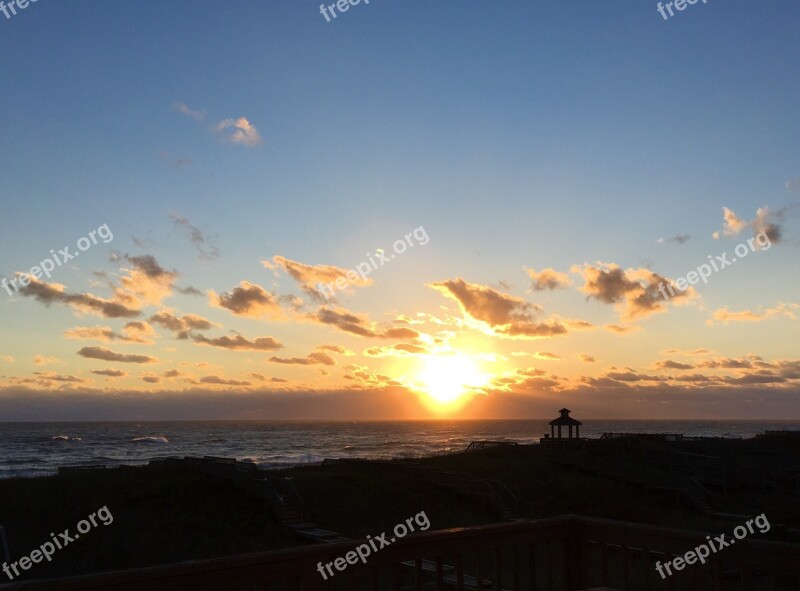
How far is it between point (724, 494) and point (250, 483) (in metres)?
26.4

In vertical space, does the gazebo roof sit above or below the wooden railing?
above

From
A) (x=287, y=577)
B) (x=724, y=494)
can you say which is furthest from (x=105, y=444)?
(x=287, y=577)

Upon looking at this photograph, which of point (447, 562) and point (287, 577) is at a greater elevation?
point (287, 577)

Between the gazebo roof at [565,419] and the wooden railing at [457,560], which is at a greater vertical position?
the gazebo roof at [565,419]

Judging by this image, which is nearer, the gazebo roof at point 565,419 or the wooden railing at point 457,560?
the wooden railing at point 457,560

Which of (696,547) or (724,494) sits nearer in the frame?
(696,547)

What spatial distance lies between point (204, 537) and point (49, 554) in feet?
16.5

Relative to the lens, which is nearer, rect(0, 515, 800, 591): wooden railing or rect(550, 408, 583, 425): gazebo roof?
rect(0, 515, 800, 591): wooden railing

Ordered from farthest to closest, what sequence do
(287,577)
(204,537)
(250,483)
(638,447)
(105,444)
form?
(105,444)
(638,447)
(250,483)
(204,537)
(287,577)

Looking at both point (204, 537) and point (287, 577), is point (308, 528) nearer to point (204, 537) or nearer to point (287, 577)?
point (204, 537)

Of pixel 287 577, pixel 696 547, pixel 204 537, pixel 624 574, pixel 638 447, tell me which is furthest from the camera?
pixel 638 447

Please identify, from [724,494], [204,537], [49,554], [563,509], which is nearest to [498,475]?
[563,509]

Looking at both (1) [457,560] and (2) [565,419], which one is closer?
(1) [457,560]

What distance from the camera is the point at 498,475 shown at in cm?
3644
